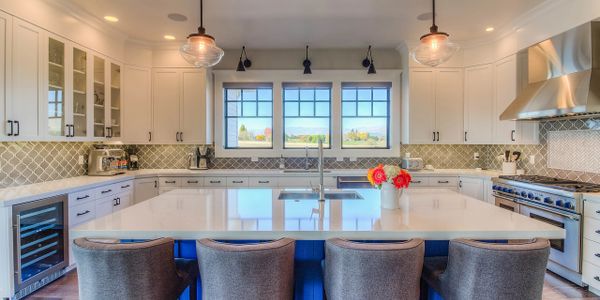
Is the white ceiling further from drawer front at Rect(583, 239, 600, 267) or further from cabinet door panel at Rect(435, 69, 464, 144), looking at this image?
drawer front at Rect(583, 239, 600, 267)

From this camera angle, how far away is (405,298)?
4.58 feet

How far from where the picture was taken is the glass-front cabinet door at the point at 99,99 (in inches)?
151

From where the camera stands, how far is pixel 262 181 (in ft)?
14.3

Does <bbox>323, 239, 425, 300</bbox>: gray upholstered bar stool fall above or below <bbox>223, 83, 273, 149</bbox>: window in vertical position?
below

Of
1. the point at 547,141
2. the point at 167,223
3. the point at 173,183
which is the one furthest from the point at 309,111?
the point at 167,223

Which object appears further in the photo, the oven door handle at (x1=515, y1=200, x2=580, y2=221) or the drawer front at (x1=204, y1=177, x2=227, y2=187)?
the drawer front at (x1=204, y1=177, x2=227, y2=187)

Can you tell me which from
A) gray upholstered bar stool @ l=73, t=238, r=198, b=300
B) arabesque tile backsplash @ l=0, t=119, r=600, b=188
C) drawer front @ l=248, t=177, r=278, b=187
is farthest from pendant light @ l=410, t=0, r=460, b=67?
drawer front @ l=248, t=177, r=278, b=187

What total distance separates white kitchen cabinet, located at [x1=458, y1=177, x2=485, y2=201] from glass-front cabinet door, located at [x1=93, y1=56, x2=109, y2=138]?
15.7ft

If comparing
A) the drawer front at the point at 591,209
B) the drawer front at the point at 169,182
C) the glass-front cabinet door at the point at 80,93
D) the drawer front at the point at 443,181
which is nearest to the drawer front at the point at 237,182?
the drawer front at the point at 169,182

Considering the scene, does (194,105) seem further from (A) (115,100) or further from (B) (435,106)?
(B) (435,106)

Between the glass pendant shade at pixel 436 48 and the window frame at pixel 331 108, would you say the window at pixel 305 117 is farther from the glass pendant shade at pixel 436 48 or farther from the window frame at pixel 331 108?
the glass pendant shade at pixel 436 48

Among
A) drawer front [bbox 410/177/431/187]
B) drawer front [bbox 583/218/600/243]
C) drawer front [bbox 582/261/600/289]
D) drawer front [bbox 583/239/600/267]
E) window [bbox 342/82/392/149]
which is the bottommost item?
drawer front [bbox 582/261/600/289]

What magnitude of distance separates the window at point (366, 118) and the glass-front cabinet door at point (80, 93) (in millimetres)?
3453

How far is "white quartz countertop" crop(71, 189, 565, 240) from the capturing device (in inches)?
61.7
